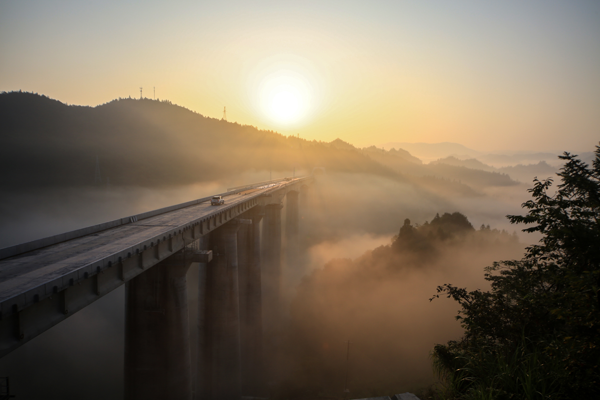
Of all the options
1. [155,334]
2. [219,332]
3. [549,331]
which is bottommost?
[219,332]

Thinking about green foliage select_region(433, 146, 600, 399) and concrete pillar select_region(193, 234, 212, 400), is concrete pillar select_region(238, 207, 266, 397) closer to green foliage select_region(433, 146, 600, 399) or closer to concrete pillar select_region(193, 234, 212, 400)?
concrete pillar select_region(193, 234, 212, 400)

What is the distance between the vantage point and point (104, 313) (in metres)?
104

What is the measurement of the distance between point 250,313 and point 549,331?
42.7 m

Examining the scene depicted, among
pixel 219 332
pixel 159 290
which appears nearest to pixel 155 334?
pixel 159 290

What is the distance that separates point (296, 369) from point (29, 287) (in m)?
51.8

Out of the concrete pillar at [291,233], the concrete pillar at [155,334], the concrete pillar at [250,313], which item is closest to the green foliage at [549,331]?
the concrete pillar at [155,334]

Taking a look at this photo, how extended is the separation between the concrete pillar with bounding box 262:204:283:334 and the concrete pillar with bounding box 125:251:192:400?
132 ft

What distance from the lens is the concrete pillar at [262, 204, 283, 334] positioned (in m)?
67.8

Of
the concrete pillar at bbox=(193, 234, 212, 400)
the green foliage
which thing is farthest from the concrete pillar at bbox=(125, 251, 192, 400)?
the green foliage

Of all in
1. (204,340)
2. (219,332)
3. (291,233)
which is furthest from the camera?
(291,233)

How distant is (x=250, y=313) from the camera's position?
169 ft

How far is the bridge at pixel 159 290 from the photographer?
13.7 m

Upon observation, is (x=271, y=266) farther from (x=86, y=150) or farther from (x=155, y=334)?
(x=86, y=150)

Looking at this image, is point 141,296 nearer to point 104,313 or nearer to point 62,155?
point 104,313
